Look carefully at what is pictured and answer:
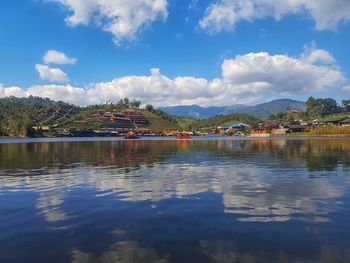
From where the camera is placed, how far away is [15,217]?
15.9 meters

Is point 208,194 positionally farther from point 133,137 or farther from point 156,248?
point 133,137

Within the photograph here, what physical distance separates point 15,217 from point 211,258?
10.7m

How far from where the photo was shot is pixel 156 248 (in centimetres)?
1139

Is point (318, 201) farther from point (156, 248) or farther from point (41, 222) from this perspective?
point (41, 222)

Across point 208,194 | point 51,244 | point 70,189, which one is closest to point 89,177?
point 70,189

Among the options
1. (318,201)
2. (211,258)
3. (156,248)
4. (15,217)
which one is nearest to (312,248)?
(211,258)

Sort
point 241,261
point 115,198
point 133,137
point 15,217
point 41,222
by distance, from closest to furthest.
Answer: point 241,261
point 41,222
point 15,217
point 115,198
point 133,137

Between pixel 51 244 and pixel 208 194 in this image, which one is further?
pixel 208 194

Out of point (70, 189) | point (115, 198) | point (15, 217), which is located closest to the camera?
point (15, 217)

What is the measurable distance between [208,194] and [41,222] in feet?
34.8

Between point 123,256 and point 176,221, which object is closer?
point 123,256

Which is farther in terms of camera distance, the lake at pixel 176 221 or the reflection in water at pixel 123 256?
the lake at pixel 176 221

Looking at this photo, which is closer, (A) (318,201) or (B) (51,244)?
(B) (51,244)

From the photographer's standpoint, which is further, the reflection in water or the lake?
the lake
